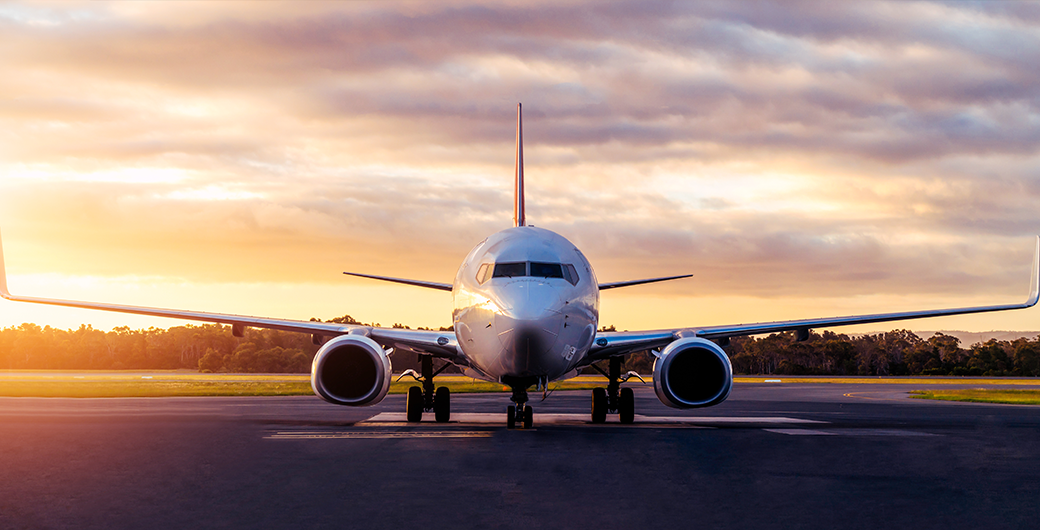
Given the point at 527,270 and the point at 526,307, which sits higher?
the point at 527,270

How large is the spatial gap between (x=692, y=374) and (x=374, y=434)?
22.2ft

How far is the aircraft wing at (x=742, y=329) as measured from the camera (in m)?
19.4

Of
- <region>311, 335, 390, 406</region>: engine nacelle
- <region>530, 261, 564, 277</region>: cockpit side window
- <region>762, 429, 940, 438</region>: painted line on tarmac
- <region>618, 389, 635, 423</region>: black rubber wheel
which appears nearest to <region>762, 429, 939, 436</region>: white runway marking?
<region>762, 429, 940, 438</region>: painted line on tarmac

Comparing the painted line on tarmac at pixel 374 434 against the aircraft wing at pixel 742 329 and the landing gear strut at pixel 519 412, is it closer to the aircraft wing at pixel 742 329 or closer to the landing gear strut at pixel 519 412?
the landing gear strut at pixel 519 412

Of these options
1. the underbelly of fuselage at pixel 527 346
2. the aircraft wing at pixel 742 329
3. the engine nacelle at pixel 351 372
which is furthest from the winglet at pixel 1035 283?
the engine nacelle at pixel 351 372

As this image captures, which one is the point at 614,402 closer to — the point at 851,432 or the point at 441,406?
the point at 441,406

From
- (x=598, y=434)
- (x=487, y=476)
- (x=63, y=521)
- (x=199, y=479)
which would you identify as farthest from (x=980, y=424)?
(x=63, y=521)

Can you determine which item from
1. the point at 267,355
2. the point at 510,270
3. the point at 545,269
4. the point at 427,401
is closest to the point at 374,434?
the point at 510,270

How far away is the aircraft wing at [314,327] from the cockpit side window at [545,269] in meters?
3.77

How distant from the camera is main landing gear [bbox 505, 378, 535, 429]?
1727 cm

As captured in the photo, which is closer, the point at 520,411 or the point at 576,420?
the point at 520,411

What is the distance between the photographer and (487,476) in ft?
33.0

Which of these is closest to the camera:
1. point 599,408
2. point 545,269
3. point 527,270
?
point 527,270

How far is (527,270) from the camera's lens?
16.0m
